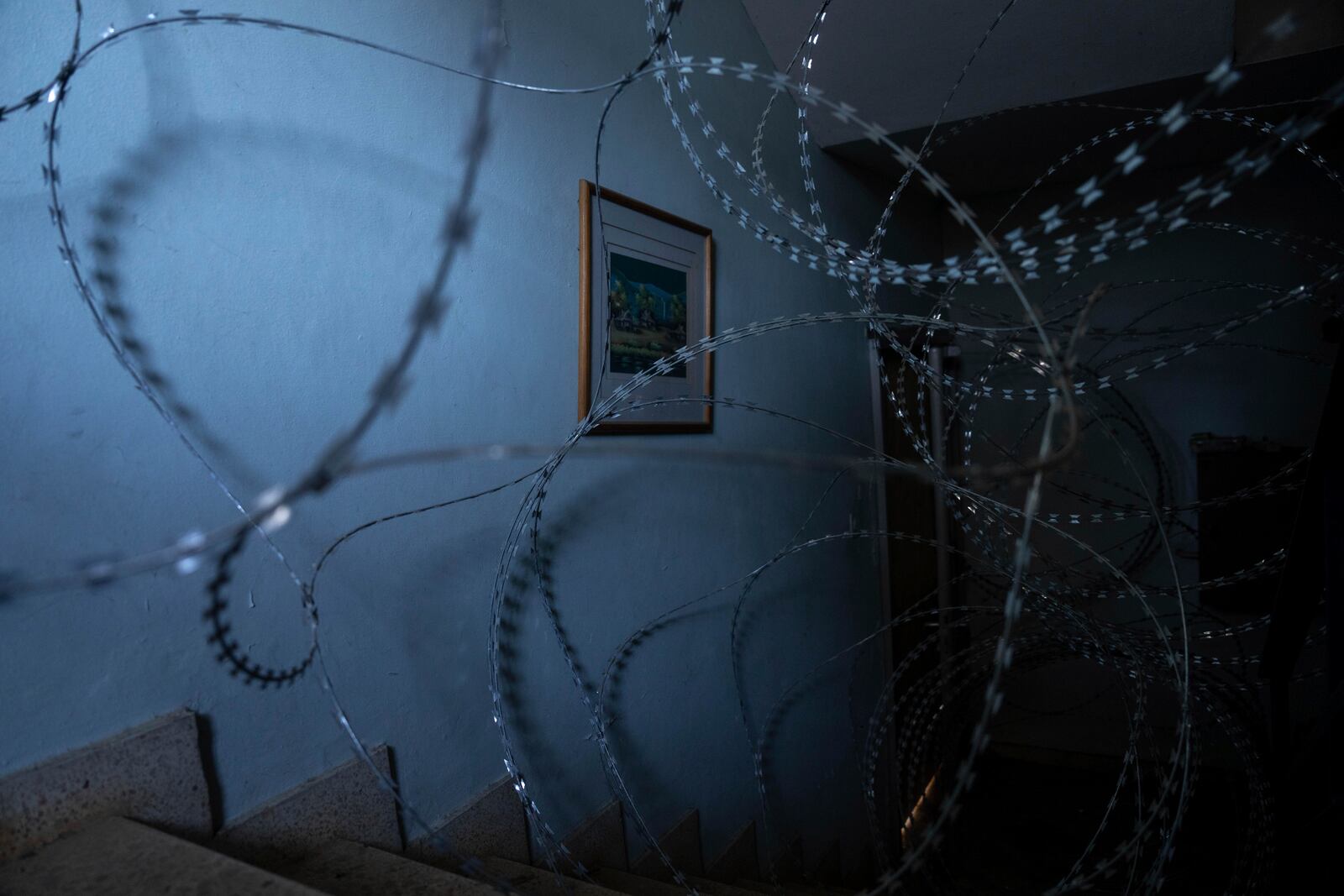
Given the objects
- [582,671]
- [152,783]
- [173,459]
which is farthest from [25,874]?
[582,671]

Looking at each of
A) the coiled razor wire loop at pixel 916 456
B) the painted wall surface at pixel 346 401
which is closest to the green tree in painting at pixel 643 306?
the coiled razor wire loop at pixel 916 456

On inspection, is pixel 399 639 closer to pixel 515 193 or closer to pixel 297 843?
pixel 297 843

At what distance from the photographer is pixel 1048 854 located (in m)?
3.95

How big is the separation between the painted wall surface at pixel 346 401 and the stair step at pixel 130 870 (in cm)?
13

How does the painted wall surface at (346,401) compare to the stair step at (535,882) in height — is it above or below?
above

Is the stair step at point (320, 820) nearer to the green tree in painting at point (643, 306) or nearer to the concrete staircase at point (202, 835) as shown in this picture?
the concrete staircase at point (202, 835)

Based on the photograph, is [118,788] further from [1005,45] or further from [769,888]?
[1005,45]

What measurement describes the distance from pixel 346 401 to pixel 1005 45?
9.37 ft

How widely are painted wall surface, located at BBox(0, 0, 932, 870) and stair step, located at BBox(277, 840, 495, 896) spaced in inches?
5.8

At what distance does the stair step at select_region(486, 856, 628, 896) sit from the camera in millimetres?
1654

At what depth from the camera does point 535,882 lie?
1.69 meters

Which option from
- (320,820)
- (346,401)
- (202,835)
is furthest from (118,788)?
(346,401)

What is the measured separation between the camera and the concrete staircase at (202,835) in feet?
3.31

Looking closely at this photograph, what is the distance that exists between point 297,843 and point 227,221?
104cm
